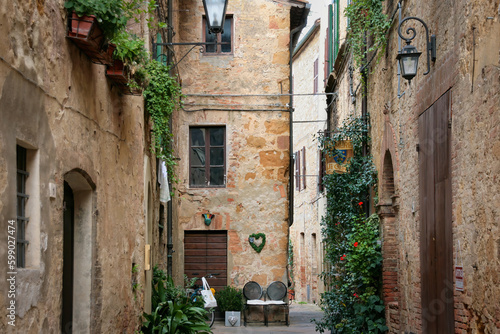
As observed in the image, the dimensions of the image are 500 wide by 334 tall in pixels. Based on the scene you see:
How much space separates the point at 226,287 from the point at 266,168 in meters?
2.78

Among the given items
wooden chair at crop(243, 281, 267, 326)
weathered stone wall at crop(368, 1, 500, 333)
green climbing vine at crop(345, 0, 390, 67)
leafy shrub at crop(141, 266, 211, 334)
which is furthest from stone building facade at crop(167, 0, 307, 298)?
weathered stone wall at crop(368, 1, 500, 333)

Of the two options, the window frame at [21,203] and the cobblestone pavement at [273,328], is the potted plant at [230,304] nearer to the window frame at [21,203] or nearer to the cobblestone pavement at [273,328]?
the cobblestone pavement at [273,328]

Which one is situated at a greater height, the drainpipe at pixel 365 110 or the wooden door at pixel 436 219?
the drainpipe at pixel 365 110

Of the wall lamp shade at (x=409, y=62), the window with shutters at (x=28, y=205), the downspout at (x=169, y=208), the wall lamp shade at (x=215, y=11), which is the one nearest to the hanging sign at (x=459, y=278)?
the wall lamp shade at (x=409, y=62)

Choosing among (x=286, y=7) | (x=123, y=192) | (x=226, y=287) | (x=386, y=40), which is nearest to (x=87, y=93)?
(x=123, y=192)

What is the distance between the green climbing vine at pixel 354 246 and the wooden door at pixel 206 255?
300 cm

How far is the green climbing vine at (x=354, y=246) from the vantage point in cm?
1123

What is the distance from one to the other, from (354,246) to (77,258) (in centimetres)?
641

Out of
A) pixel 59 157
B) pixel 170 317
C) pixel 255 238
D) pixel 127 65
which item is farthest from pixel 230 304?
pixel 59 157

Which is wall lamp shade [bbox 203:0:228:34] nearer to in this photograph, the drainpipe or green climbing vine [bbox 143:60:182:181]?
green climbing vine [bbox 143:60:182:181]

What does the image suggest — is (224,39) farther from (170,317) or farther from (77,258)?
(77,258)

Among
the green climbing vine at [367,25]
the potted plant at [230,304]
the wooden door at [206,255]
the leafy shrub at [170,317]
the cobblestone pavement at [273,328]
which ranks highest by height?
the green climbing vine at [367,25]

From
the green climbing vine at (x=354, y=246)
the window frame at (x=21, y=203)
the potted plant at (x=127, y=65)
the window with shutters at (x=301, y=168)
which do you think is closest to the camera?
the window frame at (x=21, y=203)

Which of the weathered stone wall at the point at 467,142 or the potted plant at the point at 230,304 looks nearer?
the weathered stone wall at the point at 467,142
